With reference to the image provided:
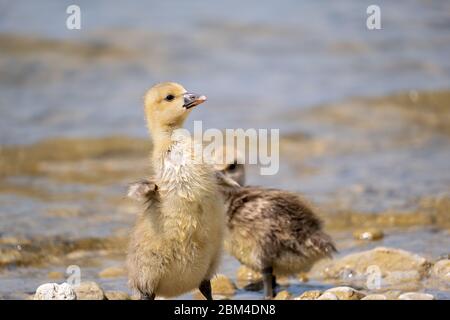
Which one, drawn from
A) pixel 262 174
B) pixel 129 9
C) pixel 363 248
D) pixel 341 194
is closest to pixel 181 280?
pixel 363 248

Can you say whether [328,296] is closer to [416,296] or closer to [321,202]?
[416,296]

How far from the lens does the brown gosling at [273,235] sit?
7.22 m

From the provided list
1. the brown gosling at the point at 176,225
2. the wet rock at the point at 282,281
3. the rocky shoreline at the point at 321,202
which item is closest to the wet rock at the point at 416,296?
the rocky shoreline at the point at 321,202

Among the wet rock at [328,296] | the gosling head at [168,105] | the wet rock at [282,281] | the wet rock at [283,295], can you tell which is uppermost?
the gosling head at [168,105]

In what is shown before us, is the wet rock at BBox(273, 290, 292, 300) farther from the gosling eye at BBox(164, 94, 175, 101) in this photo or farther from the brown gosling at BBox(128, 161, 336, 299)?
the gosling eye at BBox(164, 94, 175, 101)

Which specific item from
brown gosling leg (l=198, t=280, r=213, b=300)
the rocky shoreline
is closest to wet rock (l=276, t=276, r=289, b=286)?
the rocky shoreline

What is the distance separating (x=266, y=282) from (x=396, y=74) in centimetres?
866

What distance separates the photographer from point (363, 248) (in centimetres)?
833

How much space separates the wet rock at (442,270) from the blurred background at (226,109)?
0.57ft

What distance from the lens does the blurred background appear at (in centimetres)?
906

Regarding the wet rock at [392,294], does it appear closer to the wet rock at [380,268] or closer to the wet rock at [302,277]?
the wet rock at [380,268]

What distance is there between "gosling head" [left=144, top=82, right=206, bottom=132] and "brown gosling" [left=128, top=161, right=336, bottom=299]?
937 mm

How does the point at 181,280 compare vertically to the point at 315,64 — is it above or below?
below
